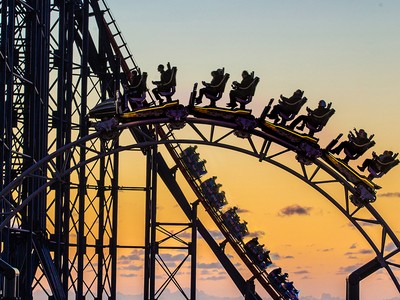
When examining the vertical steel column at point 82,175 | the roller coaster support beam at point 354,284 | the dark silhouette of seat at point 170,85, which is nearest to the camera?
the roller coaster support beam at point 354,284

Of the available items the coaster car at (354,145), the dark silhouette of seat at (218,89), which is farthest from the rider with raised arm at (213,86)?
the coaster car at (354,145)

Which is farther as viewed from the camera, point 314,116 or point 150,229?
point 150,229

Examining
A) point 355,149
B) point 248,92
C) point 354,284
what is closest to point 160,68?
point 248,92

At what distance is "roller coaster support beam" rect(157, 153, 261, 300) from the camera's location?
5934 centimetres

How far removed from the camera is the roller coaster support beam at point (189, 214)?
59344mm

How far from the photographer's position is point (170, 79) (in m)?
38.8

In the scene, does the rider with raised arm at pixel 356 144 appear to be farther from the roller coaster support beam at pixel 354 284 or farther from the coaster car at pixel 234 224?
the coaster car at pixel 234 224

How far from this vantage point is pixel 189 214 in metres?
59.6

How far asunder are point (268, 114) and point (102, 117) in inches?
152

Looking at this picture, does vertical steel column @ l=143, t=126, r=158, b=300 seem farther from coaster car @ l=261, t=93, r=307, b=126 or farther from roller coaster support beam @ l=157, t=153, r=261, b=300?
coaster car @ l=261, t=93, r=307, b=126

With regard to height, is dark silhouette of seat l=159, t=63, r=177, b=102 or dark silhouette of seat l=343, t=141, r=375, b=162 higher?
dark silhouette of seat l=159, t=63, r=177, b=102

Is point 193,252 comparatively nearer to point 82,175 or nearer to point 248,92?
point 82,175

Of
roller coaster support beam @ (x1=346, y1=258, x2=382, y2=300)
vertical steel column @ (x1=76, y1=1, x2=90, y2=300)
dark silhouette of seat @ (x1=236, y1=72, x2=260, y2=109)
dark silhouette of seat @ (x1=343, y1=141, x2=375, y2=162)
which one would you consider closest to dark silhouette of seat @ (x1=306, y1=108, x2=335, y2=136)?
dark silhouette of seat @ (x1=343, y1=141, x2=375, y2=162)

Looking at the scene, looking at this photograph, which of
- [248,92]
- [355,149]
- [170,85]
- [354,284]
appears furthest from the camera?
[355,149]
